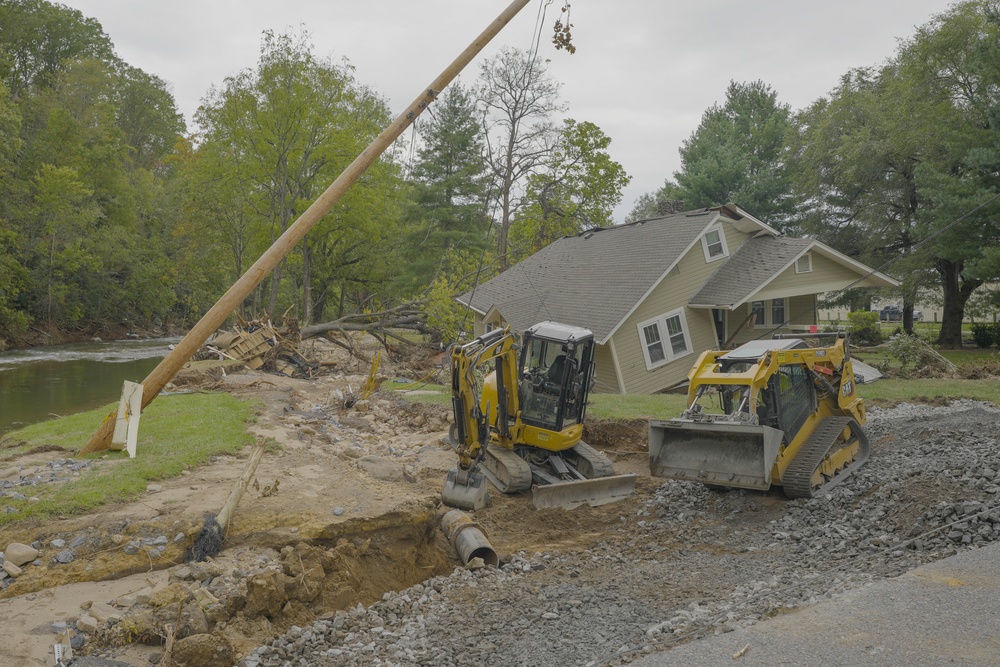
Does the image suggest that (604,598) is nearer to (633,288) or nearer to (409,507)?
(409,507)

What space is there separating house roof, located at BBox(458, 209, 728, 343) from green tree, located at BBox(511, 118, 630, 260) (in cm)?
674

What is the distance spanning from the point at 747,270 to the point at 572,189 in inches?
630

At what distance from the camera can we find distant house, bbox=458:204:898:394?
2212cm

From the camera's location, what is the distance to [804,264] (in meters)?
24.6

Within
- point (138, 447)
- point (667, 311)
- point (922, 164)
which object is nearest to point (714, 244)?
point (667, 311)

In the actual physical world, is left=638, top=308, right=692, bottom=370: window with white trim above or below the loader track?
above

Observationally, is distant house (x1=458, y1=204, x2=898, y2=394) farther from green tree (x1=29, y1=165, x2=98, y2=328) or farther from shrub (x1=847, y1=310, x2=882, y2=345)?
green tree (x1=29, y1=165, x2=98, y2=328)

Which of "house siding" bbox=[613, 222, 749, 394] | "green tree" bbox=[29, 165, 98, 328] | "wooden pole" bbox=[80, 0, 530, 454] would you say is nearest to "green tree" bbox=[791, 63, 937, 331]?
"house siding" bbox=[613, 222, 749, 394]

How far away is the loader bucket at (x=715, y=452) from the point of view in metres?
9.59

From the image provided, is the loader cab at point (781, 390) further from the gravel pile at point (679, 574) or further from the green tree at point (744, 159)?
the green tree at point (744, 159)

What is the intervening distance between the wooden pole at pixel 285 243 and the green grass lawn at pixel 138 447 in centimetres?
94

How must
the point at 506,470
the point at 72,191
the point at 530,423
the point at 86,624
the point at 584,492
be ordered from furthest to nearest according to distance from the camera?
the point at 72,191, the point at 530,423, the point at 506,470, the point at 584,492, the point at 86,624

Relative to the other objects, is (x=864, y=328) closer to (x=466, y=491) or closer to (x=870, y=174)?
(x=870, y=174)

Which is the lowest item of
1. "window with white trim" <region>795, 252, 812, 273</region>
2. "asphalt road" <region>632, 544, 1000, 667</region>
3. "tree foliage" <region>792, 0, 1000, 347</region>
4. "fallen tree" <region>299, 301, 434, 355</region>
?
"asphalt road" <region>632, 544, 1000, 667</region>
